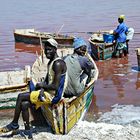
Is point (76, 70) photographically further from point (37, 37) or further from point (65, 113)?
point (37, 37)

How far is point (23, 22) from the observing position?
2859cm

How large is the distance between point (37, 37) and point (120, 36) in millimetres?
5151

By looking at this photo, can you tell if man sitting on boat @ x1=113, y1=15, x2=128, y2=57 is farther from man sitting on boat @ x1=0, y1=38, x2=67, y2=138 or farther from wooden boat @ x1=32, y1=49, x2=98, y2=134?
man sitting on boat @ x1=0, y1=38, x2=67, y2=138

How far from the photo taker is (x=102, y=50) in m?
13.9

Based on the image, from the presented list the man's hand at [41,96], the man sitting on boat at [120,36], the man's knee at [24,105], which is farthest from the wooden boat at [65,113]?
the man sitting on boat at [120,36]

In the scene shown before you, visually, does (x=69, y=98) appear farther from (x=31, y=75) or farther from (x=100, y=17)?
(x=100, y=17)

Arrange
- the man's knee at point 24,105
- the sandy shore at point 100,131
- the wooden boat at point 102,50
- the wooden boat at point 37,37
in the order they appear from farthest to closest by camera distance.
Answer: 1. the wooden boat at point 37,37
2. the wooden boat at point 102,50
3. the sandy shore at point 100,131
4. the man's knee at point 24,105

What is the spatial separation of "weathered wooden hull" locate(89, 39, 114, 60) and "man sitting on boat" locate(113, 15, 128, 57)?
23 cm

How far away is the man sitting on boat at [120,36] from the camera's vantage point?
44.8 ft

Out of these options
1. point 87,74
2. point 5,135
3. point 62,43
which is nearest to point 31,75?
point 87,74

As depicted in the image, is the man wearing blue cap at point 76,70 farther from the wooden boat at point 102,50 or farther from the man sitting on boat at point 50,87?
the wooden boat at point 102,50

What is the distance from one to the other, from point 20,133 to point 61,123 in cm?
86

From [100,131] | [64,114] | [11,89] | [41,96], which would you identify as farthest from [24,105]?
[11,89]

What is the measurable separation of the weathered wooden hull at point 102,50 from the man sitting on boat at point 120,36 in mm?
227
